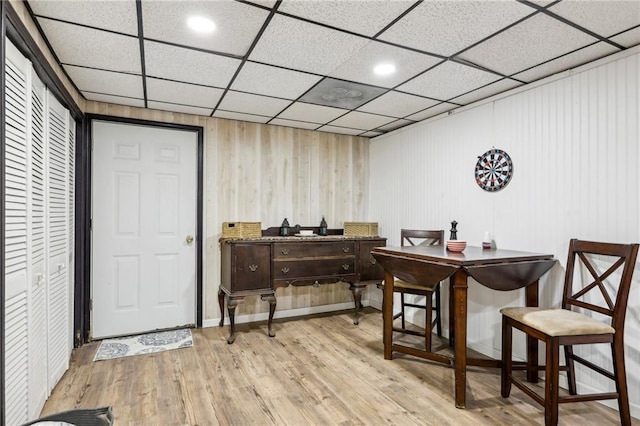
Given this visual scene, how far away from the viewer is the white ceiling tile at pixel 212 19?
1793 mm

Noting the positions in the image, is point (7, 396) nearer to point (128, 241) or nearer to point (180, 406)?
point (180, 406)

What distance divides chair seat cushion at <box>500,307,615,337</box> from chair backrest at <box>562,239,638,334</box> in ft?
0.41

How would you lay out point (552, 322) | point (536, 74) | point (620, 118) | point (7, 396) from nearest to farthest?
point (7, 396) < point (552, 322) < point (620, 118) < point (536, 74)

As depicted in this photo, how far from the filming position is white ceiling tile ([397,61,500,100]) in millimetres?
2578

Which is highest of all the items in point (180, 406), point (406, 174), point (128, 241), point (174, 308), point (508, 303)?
point (406, 174)

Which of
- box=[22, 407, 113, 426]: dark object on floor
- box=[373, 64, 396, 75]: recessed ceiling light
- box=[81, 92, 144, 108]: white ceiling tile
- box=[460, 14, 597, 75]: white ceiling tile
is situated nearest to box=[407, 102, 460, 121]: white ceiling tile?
box=[460, 14, 597, 75]: white ceiling tile

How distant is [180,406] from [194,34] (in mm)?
2286

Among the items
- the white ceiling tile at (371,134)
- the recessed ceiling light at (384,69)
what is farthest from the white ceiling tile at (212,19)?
the white ceiling tile at (371,134)

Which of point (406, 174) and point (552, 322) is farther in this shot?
point (406, 174)

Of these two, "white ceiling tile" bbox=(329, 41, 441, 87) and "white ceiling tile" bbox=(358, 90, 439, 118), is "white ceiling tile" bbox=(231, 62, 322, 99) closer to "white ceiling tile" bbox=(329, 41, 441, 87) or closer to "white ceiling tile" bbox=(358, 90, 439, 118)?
"white ceiling tile" bbox=(329, 41, 441, 87)

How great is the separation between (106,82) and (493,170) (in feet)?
10.8

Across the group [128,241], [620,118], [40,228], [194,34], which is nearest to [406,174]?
[620,118]

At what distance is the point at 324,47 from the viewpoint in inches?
88.1

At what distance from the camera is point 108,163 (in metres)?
3.46
